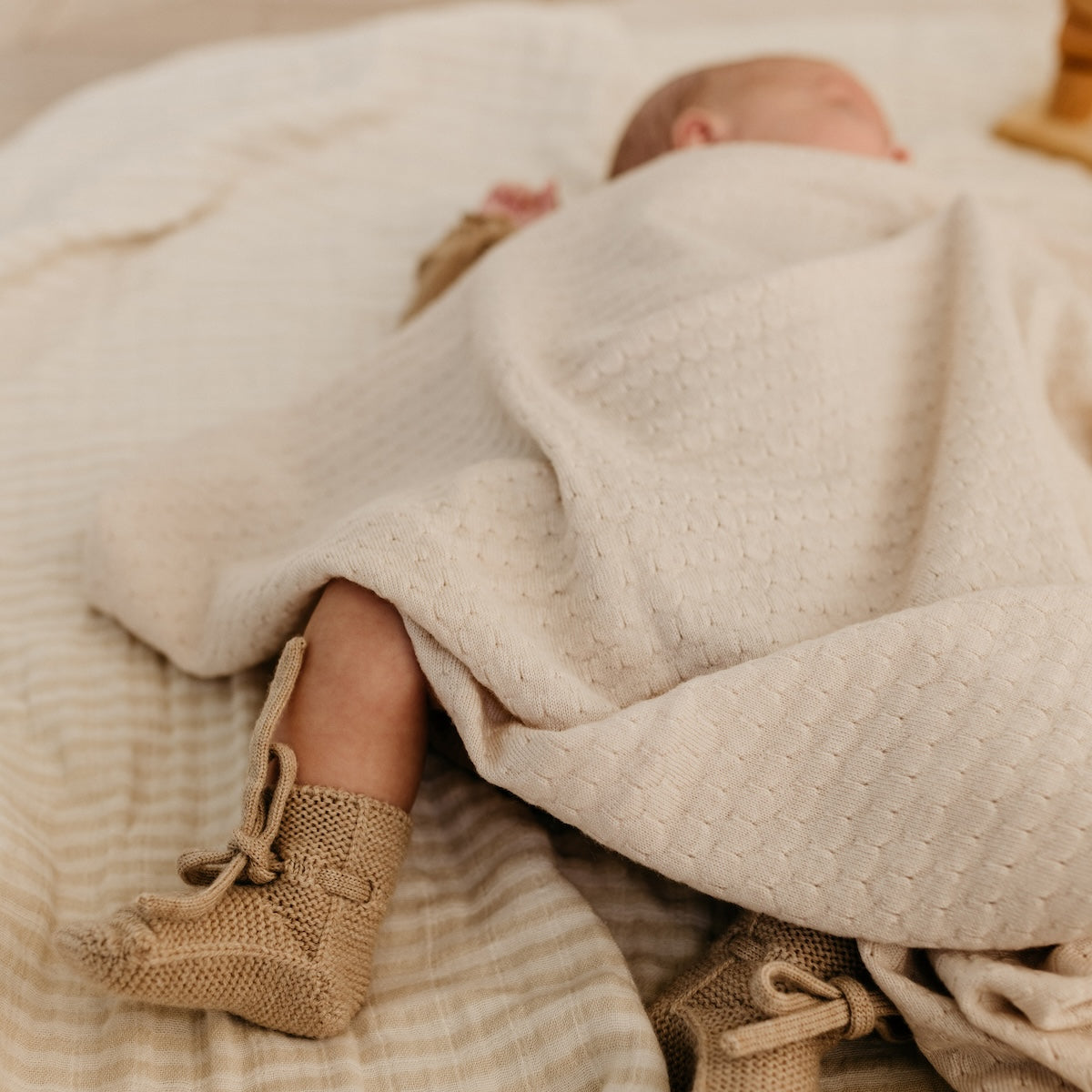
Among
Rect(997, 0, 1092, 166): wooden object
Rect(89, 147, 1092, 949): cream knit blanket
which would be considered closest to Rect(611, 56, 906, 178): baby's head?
Rect(89, 147, 1092, 949): cream knit blanket

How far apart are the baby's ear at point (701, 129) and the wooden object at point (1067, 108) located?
517 millimetres

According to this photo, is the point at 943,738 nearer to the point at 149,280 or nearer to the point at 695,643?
the point at 695,643

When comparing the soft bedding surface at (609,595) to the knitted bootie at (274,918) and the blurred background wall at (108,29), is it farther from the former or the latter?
the blurred background wall at (108,29)

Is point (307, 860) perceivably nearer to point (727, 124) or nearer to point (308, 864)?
point (308, 864)

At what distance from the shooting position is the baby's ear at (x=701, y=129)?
1239mm

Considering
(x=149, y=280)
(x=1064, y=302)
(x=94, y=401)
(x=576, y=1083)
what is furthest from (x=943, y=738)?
(x=149, y=280)

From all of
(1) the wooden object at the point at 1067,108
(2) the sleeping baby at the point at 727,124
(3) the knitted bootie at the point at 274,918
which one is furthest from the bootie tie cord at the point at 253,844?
(1) the wooden object at the point at 1067,108

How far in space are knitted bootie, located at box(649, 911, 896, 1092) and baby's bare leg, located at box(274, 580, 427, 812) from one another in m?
0.22

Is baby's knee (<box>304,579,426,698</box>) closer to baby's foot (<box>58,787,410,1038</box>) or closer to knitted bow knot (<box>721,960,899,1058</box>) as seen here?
baby's foot (<box>58,787,410,1038</box>)

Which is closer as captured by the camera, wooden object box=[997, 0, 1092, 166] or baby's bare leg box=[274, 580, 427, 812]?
baby's bare leg box=[274, 580, 427, 812]

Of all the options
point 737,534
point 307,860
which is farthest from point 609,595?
point 307,860

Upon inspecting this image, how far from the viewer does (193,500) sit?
93cm

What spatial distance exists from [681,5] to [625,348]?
4.42ft

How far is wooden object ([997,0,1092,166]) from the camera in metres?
1.42
